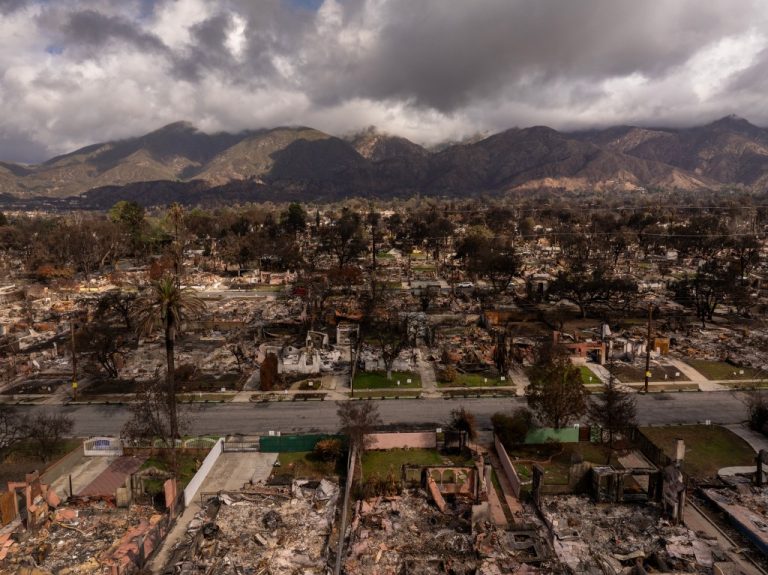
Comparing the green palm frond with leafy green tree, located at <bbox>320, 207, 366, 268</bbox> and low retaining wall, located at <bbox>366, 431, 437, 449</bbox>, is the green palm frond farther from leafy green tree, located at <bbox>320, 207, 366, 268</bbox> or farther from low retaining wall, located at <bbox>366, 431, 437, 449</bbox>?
leafy green tree, located at <bbox>320, 207, 366, 268</bbox>


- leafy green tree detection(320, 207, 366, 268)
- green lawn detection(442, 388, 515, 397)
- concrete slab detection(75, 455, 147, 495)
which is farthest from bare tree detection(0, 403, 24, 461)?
leafy green tree detection(320, 207, 366, 268)

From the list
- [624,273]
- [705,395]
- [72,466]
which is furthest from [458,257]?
[72,466]

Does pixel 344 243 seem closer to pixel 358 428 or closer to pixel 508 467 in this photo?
pixel 358 428

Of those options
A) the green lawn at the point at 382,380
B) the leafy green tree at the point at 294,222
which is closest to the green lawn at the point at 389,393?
the green lawn at the point at 382,380

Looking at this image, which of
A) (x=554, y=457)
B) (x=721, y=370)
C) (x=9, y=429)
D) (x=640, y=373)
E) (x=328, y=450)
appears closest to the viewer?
(x=328, y=450)

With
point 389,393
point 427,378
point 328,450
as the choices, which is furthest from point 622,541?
point 427,378

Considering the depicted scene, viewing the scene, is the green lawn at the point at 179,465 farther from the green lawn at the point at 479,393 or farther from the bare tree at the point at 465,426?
the green lawn at the point at 479,393
